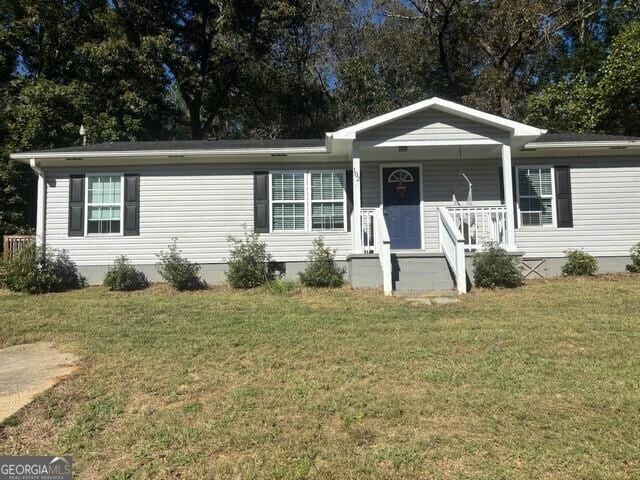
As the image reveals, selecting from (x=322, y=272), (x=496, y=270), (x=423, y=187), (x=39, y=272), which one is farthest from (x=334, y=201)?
(x=39, y=272)

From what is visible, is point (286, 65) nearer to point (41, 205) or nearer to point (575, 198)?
point (41, 205)

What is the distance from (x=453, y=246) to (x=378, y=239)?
149 centimetres

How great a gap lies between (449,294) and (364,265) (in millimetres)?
1764

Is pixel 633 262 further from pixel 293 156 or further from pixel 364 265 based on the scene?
pixel 293 156

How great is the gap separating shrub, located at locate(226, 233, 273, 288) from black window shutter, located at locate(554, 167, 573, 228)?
681 cm

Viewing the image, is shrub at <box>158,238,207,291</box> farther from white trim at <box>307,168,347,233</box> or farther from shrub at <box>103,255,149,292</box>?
white trim at <box>307,168,347,233</box>

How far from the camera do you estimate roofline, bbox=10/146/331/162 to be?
10266 mm

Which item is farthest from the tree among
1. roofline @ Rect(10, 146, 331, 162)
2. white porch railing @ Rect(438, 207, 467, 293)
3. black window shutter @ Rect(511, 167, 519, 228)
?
roofline @ Rect(10, 146, 331, 162)

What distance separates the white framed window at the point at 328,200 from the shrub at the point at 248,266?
150 centimetres

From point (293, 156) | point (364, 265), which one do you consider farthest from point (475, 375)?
point (293, 156)

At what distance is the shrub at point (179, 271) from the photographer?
977 centimetres

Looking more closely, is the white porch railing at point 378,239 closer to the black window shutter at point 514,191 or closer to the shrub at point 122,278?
the black window shutter at point 514,191

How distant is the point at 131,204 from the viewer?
35.1 feet

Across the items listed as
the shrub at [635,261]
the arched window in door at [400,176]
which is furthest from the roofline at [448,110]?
the shrub at [635,261]
